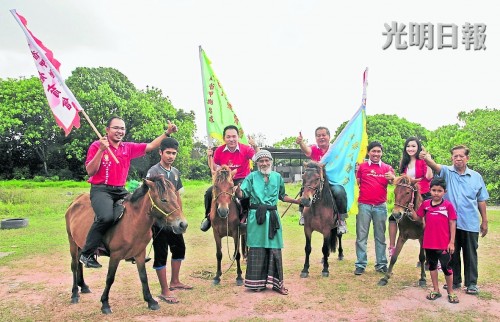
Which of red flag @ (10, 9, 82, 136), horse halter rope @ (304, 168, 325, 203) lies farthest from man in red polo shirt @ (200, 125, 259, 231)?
red flag @ (10, 9, 82, 136)

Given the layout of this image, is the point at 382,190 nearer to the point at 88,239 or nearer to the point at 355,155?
the point at 355,155

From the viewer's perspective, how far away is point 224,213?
20.2ft

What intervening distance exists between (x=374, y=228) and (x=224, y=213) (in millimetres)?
3333

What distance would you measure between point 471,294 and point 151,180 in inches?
213

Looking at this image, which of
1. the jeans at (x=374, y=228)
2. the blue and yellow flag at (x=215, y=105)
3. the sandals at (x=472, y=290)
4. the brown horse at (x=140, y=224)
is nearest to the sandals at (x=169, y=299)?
the brown horse at (x=140, y=224)

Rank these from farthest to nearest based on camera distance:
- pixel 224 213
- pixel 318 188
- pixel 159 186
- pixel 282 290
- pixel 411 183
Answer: pixel 318 188, pixel 411 183, pixel 282 290, pixel 224 213, pixel 159 186

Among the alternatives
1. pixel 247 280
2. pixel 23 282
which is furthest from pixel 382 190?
pixel 23 282

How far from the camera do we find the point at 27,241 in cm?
1101

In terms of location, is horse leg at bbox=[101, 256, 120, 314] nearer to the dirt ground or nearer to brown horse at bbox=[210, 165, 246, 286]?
the dirt ground

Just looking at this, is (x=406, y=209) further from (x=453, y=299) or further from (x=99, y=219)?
(x=99, y=219)

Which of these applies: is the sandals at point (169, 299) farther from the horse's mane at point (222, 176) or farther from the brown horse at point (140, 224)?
the horse's mane at point (222, 176)

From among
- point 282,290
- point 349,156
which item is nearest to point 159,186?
point 282,290

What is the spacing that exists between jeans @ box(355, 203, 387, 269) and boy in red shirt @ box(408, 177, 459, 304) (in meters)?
1.37

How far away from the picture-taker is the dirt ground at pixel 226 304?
17.9ft
